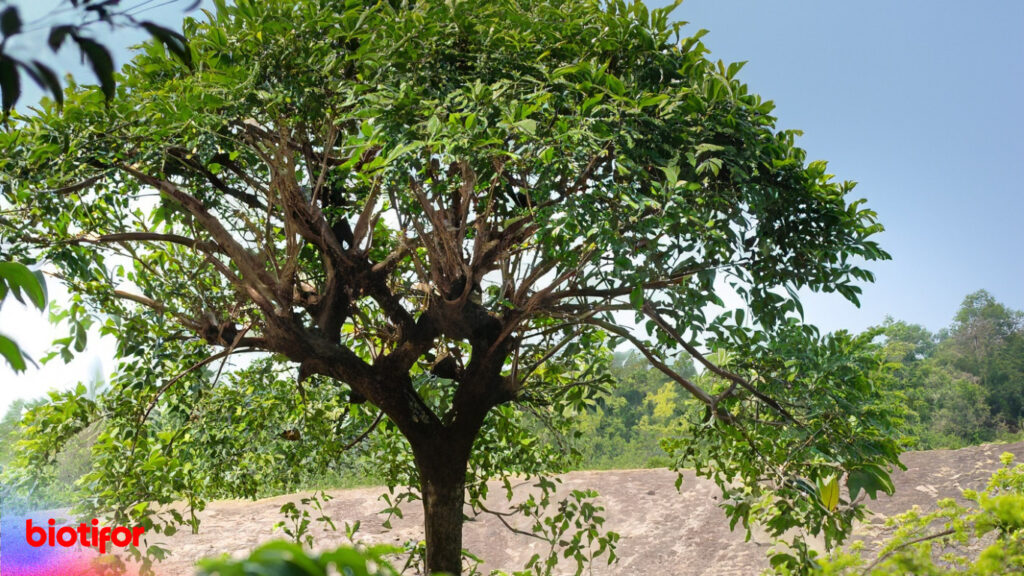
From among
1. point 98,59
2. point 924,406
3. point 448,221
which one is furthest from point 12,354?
point 924,406

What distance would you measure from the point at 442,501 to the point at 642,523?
4071 mm

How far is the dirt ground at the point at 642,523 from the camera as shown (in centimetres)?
683

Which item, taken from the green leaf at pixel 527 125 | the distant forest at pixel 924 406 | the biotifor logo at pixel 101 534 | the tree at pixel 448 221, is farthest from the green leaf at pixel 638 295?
the distant forest at pixel 924 406

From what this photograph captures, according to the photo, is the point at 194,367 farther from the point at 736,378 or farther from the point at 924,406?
the point at 924,406

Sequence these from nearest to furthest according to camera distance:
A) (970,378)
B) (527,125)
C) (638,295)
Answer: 1. (527,125)
2. (638,295)
3. (970,378)

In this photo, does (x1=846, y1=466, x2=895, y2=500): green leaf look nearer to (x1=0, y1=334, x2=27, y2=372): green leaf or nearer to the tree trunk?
the tree trunk

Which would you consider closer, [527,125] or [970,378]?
[527,125]

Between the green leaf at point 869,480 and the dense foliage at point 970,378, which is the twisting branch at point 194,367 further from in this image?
the dense foliage at point 970,378

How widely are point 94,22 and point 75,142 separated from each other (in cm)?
261

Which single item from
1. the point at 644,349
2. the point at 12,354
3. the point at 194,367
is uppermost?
the point at 194,367

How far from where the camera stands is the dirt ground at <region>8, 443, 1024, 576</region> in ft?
22.4

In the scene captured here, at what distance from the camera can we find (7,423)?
12984 mm

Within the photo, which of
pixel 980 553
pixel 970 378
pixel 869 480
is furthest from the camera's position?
pixel 970 378

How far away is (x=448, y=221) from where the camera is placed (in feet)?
12.5
